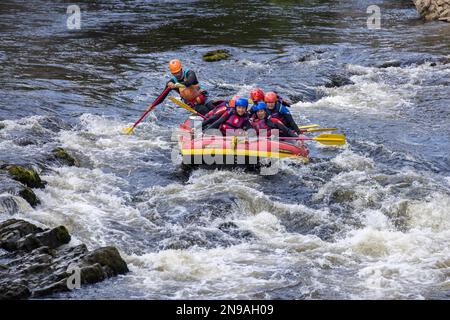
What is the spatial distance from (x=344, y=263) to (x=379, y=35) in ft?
49.5

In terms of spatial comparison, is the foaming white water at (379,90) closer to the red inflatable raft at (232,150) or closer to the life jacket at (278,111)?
the life jacket at (278,111)

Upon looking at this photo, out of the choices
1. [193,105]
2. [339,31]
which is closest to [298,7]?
[339,31]

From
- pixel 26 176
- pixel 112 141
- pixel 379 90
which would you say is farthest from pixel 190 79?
pixel 379 90

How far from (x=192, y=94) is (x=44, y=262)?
250 inches

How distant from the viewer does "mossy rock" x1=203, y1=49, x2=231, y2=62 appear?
→ 19.9 m

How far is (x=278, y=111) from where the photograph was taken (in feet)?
42.3

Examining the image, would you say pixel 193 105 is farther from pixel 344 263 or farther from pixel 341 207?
pixel 344 263

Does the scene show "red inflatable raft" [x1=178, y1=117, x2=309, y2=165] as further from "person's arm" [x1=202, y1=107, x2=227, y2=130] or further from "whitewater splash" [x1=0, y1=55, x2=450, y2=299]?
"person's arm" [x1=202, y1=107, x2=227, y2=130]

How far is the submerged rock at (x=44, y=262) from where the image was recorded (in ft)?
25.6

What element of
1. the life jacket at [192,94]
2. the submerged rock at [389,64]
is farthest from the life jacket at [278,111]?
the submerged rock at [389,64]

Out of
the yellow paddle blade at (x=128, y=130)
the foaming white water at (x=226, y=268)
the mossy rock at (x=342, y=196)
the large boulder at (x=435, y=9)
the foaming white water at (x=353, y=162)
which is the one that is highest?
the large boulder at (x=435, y=9)

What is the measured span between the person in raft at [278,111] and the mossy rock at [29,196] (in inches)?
175

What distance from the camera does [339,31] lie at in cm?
2355

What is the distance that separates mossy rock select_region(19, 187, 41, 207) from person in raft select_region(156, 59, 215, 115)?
4.30 m
